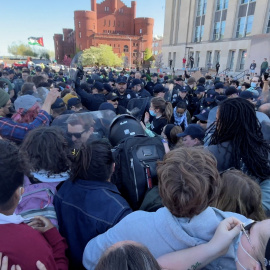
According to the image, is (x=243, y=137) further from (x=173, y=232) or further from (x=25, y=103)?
(x=25, y=103)

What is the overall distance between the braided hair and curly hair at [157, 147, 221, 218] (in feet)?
3.29

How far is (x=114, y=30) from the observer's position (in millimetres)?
69312

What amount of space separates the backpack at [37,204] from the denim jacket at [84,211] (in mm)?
51

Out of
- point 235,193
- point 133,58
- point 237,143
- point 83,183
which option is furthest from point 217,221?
point 133,58

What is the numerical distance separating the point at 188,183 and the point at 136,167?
2.69 feet

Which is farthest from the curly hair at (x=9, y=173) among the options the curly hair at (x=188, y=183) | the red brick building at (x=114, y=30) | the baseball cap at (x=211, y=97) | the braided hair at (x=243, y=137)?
the red brick building at (x=114, y=30)

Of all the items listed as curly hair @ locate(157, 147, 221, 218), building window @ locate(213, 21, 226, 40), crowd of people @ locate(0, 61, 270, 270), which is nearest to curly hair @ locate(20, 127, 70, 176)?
crowd of people @ locate(0, 61, 270, 270)

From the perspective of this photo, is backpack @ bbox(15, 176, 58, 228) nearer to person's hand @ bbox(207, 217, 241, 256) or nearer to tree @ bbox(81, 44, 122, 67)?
person's hand @ bbox(207, 217, 241, 256)

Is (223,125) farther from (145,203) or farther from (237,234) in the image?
(237,234)

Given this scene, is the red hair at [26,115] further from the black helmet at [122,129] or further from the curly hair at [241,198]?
the curly hair at [241,198]

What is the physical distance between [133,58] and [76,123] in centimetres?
7044

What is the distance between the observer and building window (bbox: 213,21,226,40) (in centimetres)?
3113

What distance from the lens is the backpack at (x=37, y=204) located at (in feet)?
5.18

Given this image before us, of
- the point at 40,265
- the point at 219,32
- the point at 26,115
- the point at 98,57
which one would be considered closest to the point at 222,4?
the point at 219,32
